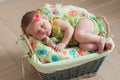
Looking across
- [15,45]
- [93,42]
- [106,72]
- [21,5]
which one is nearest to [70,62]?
[93,42]

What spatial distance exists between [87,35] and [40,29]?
0.69ft

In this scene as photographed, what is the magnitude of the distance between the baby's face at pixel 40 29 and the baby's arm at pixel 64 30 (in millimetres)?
51

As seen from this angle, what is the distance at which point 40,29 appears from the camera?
3.57 ft

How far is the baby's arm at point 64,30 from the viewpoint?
1.11 meters

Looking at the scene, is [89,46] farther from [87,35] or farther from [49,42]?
[49,42]

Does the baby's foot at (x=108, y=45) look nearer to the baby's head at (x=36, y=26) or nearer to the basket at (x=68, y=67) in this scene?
the basket at (x=68, y=67)

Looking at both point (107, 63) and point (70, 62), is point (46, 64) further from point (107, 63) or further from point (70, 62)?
point (107, 63)

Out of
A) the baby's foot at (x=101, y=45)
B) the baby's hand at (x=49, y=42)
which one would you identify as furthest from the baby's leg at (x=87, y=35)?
the baby's hand at (x=49, y=42)

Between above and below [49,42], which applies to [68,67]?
below

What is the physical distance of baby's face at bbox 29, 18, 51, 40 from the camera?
1.08m

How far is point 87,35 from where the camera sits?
111 centimetres

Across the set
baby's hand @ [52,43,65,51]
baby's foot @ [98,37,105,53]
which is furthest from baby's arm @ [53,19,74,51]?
baby's foot @ [98,37,105,53]

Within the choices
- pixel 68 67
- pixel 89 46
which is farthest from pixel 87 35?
pixel 68 67

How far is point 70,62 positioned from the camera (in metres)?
1.04
